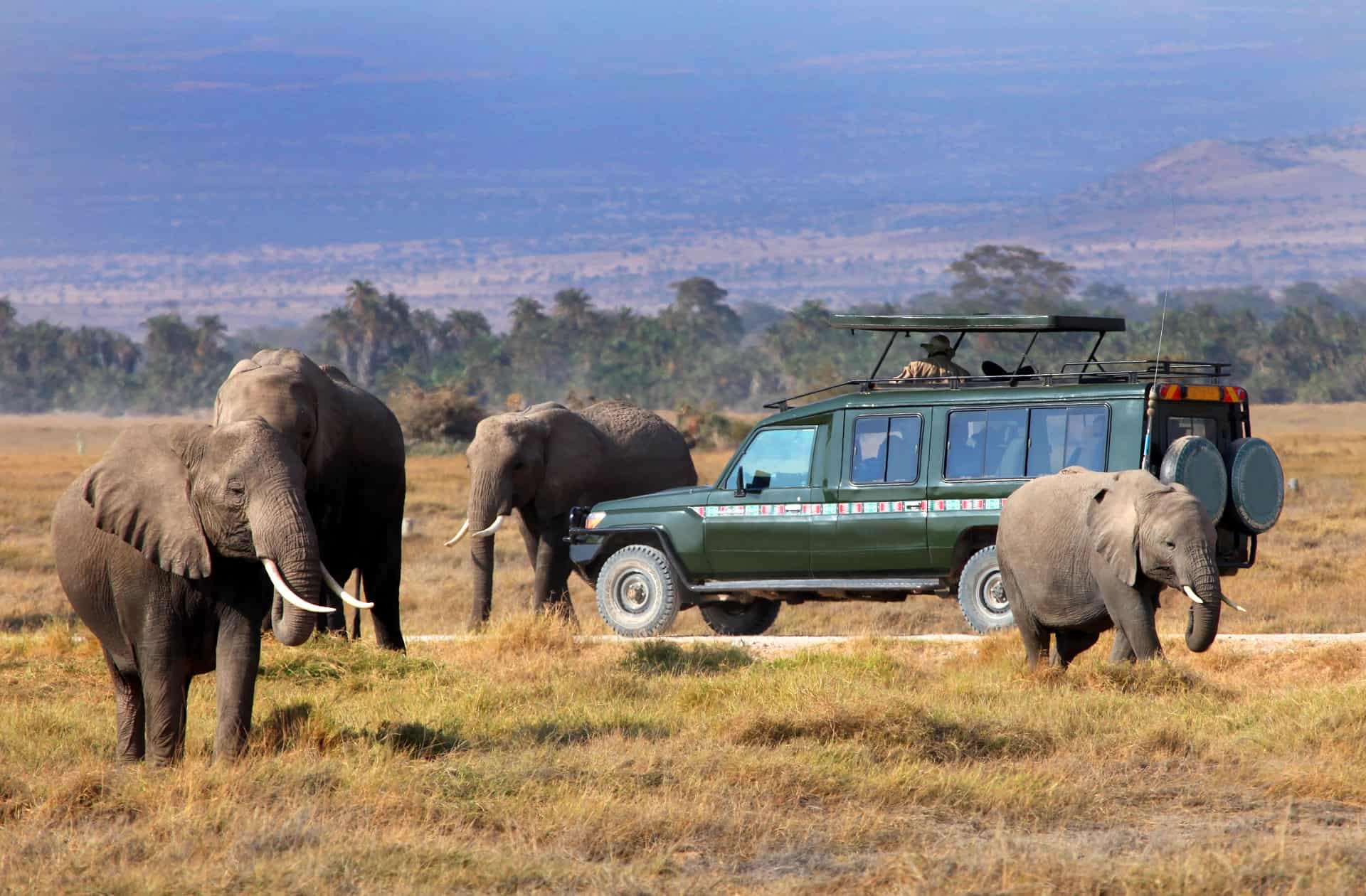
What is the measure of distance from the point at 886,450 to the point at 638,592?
112 inches

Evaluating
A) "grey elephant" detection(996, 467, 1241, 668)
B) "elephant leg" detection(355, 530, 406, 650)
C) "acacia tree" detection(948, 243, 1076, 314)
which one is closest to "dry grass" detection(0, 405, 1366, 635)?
"elephant leg" detection(355, 530, 406, 650)

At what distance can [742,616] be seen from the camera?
18969 mm

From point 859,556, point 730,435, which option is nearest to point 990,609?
point 859,556

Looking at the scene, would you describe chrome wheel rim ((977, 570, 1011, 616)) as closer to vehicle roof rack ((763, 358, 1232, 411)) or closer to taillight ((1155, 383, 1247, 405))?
vehicle roof rack ((763, 358, 1232, 411))

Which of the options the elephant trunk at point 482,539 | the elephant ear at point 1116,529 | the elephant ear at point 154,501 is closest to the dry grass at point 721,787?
the elephant ear at point 1116,529

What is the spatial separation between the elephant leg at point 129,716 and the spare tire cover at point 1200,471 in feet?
24.4

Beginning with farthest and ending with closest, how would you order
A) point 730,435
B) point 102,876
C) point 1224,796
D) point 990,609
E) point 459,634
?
point 730,435
point 459,634
point 990,609
point 1224,796
point 102,876

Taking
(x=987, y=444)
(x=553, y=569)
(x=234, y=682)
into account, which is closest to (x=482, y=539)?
(x=553, y=569)

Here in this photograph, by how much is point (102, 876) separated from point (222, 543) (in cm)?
180

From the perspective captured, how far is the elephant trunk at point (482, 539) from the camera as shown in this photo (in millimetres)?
18688

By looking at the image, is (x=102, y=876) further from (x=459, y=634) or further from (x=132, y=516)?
(x=459, y=634)

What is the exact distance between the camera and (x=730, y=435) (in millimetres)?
54781

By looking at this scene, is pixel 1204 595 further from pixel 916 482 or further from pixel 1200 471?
pixel 916 482

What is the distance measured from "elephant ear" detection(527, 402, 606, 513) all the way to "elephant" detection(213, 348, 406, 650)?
2649mm
